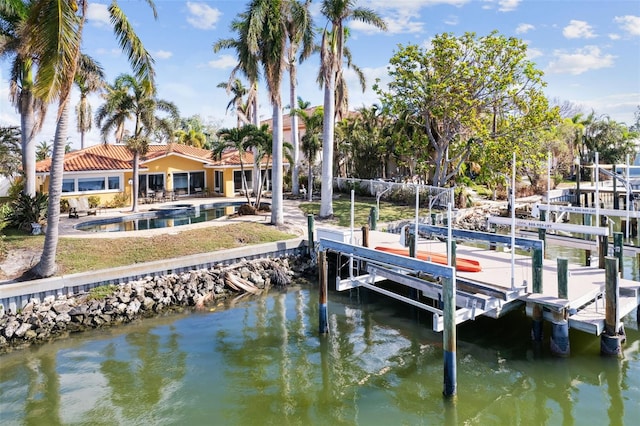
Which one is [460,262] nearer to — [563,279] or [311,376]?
[563,279]

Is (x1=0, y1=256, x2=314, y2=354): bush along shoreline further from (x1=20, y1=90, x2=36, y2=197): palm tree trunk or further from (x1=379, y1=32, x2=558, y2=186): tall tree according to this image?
(x1=379, y1=32, x2=558, y2=186): tall tree

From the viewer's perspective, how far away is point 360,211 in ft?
86.8

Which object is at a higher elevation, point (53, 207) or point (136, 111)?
point (136, 111)

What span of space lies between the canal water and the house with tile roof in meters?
16.5

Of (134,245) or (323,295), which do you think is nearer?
(323,295)

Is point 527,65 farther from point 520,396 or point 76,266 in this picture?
point 76,266

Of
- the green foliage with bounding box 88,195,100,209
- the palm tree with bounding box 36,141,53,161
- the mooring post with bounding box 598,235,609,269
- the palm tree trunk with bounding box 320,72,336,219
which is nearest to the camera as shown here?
the mooring post with bounding box 598,235,609,269

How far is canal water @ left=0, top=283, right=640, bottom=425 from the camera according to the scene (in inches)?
341

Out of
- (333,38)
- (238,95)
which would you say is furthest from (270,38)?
(238,95)

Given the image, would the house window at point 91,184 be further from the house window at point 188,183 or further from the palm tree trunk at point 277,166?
the palm tree trunk at point 277,166

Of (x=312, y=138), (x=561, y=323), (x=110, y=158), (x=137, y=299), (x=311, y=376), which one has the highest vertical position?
(x=312, y=138)

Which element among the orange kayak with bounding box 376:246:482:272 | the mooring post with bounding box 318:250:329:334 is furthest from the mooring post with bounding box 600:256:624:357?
the mooring post with bounding box 318:250:329:334

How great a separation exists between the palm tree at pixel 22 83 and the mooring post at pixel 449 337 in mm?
15554

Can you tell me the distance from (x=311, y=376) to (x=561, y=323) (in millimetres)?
5772
